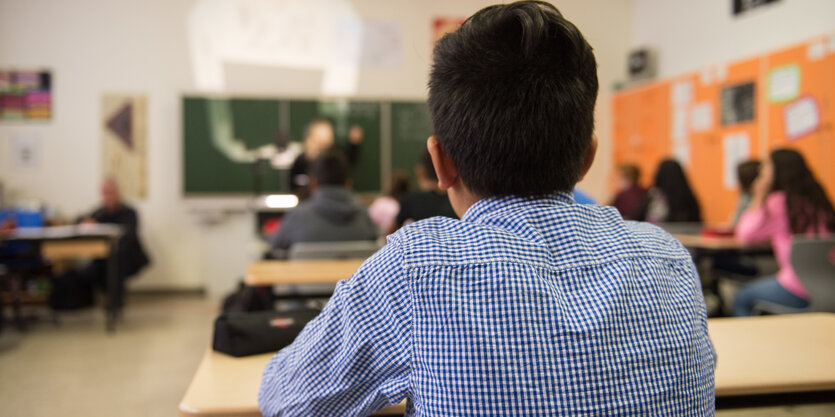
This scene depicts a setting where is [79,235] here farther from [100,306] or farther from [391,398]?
[391,398]

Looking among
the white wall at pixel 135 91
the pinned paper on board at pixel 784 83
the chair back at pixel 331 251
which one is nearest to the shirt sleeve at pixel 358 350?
the chair back at pixel 331 251

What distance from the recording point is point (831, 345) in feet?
4.57

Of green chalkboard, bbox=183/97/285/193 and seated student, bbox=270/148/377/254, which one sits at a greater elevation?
green chalkboard, bbox=183/97/285/193

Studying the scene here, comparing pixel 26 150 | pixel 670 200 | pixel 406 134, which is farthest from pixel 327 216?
pixel 26 150

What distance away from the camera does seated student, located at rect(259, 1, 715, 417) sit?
68cm

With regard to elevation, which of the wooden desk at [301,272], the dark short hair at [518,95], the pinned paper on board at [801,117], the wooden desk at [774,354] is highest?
the pinned paper on board at [801,117]

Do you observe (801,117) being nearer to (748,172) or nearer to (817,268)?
(748,172)

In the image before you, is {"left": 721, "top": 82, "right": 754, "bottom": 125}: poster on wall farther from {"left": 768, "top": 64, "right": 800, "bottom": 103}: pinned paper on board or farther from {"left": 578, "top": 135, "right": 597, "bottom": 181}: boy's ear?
{"left": 578, "top": 135, "right": 597, "bottom": 181}: boy's ear

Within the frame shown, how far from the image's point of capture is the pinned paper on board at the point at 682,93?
576 centimetres

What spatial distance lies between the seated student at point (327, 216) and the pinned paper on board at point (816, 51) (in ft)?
11.0

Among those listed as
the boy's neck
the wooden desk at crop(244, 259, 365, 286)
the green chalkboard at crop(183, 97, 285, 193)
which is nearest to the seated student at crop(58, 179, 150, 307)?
the green chalkboard at crop(183, 97, 285, 193)

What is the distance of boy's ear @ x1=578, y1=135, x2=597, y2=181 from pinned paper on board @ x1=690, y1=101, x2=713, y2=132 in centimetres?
525

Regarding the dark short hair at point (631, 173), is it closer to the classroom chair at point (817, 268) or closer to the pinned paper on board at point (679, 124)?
the pinned paper on board at point (679, 124)

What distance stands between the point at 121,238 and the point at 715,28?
5474mm
